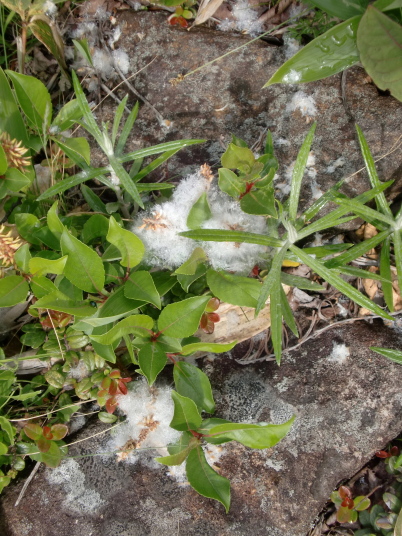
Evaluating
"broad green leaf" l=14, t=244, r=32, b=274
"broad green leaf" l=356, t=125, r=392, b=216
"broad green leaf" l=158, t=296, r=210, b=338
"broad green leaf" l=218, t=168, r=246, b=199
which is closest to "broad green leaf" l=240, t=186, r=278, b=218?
"broad green leaf" l=218, t=168, r=246, b=199

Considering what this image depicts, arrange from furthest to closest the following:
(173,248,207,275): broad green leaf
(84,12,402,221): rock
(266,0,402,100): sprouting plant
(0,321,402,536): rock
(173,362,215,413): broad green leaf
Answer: (84,12,402,221): rock < (0,321,402,536): rock < (173,362,215,413): broad green leaf < (173,248,207,275): broad green leaf < (266,0,402,100): sprouting plant

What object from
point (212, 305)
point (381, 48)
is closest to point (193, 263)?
point (212, 305)

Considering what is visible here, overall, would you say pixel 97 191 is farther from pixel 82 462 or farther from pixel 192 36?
pixel 82 462

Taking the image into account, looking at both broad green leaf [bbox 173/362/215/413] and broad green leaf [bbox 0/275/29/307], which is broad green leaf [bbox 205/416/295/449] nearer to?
broad green leaf [bbox 173/362/215/413]

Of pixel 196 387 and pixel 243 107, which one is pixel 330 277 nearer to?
pixel 196 387

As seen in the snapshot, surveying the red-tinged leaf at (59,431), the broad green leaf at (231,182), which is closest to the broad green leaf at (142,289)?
the broad green leaf at (231,182)

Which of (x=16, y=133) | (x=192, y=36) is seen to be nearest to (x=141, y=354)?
(x=16, y=133)

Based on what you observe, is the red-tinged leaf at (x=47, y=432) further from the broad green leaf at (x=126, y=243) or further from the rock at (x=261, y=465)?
the broad green leaf at (x=126, y=243)
